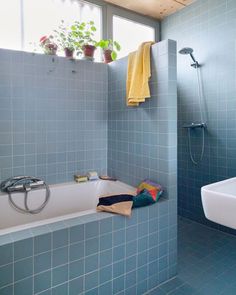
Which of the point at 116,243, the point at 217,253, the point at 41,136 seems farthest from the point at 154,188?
the point at 41,136

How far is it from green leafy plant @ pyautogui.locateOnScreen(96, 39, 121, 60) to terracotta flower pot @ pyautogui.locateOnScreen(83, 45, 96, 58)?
0.24 ft

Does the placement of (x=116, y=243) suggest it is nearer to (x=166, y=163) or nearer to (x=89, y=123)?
(x=166, y=163)

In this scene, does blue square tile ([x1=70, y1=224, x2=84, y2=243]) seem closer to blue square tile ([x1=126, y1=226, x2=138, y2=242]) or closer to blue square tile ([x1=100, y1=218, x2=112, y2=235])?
blue square tile ([x1=100, y1=218, x2=112, y2=235])

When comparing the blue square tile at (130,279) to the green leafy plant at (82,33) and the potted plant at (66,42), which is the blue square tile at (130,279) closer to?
the potted plant at (66,42)

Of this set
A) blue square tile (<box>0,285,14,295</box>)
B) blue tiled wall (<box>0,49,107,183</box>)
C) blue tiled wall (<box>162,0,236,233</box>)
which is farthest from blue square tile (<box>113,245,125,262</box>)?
blue tiled wall (<box>162,0,236,233</box>)

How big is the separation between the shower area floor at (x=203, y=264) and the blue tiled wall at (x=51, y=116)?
4.00 feet

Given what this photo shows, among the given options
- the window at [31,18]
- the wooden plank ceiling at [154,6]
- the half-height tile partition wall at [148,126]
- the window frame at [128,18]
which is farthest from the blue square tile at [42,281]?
the wooden plank ceiling at [154,6]

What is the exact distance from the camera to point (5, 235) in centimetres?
135

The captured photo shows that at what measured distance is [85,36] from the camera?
2.54 meters

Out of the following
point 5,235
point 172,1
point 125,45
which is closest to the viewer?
point 5,235

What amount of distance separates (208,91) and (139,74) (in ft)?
3.47

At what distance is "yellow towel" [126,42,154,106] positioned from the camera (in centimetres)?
202

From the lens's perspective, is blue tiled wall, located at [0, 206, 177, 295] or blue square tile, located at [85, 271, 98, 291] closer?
blue tiled wall, located at [0, 206, 177, 295]

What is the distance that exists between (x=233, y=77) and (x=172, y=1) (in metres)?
1.21
